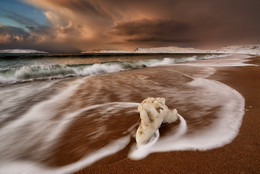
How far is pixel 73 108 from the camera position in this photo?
9.29 ft

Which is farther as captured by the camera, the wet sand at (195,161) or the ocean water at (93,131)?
the ocean water at (93,131)

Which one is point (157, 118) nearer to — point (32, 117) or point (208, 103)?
point (208, 103)

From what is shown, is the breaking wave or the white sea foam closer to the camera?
the white sea foam

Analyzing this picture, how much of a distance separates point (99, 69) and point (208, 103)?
8.88 metres

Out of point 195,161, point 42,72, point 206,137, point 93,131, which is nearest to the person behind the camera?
point 195,161

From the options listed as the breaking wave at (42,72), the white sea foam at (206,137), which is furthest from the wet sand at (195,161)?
the breaking wave at (42,72)

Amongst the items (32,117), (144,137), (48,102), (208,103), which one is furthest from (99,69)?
(144,137)

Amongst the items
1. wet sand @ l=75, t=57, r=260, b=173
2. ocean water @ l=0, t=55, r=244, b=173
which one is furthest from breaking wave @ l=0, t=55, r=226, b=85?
wet sand @ l=75, t=57, r=260, b=173

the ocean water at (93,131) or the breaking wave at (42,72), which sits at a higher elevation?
the breaking wave at (42,72)

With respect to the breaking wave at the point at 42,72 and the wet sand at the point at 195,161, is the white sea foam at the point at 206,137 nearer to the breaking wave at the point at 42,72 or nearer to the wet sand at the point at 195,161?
the wet sand at the point at 195,161

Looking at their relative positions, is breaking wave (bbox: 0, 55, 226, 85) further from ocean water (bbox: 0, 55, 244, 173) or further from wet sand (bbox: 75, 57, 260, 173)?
wet sand (bbox: 75, 57, 260, 173)

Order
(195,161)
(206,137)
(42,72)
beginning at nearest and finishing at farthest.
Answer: (195,161) < (206,137) < (42,72)

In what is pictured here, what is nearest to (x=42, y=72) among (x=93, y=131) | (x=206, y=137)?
(x=93, y=131)

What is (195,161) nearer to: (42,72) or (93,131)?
(93,131)
